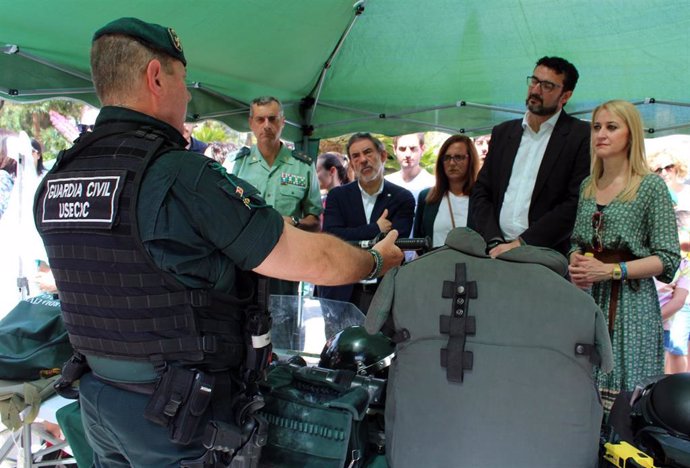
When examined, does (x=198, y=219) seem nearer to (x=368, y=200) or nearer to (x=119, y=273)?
(x=119, y=273)

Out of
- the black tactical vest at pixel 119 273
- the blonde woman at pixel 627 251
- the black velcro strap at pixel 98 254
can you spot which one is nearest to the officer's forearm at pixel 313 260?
the black tactical vest at pixel 119 273

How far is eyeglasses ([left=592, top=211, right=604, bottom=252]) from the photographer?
206 centimetres

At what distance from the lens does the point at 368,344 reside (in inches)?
65.7

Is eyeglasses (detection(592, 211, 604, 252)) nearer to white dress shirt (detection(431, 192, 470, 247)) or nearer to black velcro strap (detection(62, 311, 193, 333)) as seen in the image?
white dress shirt (detection(431, 192, 470, 247))

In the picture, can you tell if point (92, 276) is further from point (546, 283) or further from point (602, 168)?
point (602, 168)

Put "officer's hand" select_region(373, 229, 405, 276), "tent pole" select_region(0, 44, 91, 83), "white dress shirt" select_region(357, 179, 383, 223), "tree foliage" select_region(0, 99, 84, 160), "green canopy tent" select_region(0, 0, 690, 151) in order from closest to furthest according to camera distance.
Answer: "officer's hand" select_region(373, 229, 405, 276) → "tent pole" select_region(0, 44, 91, 83) → "green canopy tent" select_region(0, 0, 690, 151) → "white dress shirt" select_region(357, 179, 383, 223) → "tree foliage" select_region(0, 99, 84, 160)

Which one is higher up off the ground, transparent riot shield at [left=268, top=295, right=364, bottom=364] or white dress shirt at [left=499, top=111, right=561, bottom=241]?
white dress shirt at [left=499, top=111, right=561, bottom=241]

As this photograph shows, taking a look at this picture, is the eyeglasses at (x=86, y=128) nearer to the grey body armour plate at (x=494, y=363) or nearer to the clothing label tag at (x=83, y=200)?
the clothing label tag at (x=83, y=200)

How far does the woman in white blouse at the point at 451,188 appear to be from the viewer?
10.3 ft

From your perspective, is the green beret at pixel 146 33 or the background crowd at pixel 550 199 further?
the background crowd at pixel 550 199

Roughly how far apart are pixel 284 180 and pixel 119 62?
228 cm

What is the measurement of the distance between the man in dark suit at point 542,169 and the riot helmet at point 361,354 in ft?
3.02

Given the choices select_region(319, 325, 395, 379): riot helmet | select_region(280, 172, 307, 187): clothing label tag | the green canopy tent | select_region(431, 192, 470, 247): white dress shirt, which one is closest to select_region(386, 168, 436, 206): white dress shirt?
the green canopy tent

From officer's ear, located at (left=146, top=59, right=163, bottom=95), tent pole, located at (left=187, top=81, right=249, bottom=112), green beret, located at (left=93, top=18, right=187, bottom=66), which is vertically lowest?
officer's ear, located at (left=146, top=59, right=163, bottom=95)
